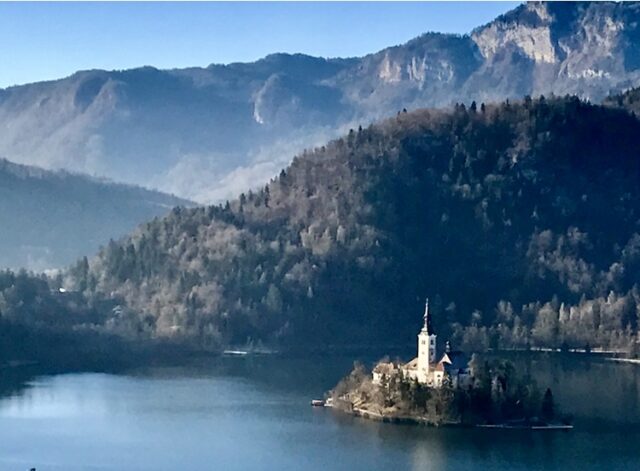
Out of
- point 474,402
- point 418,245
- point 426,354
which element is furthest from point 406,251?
point 474,402

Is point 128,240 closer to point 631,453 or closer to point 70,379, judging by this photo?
point 70,379

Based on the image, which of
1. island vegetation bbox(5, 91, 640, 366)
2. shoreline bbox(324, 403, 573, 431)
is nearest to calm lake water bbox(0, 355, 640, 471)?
shoreline bbox(324, 403, 573, 431)

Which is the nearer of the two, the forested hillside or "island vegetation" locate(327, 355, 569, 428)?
"island vegetation" locate(327, 355, 569, 428)

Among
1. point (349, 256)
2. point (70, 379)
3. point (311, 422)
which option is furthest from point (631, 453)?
point (349, 256)

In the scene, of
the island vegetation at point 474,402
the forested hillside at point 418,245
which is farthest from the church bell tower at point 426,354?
the forested hillside at point 418,245

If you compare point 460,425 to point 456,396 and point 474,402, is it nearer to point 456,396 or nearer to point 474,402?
point 474,402

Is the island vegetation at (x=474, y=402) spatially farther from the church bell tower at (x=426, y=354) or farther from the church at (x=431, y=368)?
the church bell tower at (x=426, y=354)

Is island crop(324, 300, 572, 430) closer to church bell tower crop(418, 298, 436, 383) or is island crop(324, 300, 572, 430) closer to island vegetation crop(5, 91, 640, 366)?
church bell tower crop(418, 298, 436, 383)
